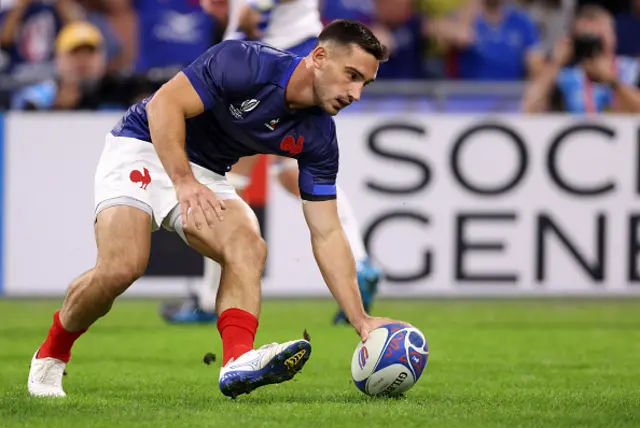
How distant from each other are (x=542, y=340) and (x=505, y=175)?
2.99m

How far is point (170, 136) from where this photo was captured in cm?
521

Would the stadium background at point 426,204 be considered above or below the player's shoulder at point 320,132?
below

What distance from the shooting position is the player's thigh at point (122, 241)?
5.36 meters

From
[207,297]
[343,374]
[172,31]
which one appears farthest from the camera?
[172,31]

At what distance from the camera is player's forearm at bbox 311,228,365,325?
18.2 feet

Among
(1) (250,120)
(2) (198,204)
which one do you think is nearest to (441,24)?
(1) (250,120)

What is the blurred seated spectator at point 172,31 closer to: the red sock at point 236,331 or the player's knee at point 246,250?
the player's knee at point 246,250

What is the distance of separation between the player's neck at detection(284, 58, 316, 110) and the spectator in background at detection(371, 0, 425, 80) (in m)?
7.39

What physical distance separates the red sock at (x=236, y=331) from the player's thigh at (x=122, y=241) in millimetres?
413

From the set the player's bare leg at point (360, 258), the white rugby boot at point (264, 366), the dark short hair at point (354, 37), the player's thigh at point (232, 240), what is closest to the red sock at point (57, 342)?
the player's thigh at point (232, 240)

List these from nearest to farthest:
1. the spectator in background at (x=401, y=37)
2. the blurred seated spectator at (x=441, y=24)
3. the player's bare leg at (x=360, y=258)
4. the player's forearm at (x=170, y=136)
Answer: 1. the player's forearm at (x=170, y=136)
2. the player's bare leg at (x=360, y=258)
3. the spectator in background at (x=401, y=37)
4. the blurred seated spectator at (x=441, y=24)

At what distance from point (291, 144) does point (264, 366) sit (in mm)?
1066

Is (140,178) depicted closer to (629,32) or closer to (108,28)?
(108,28)

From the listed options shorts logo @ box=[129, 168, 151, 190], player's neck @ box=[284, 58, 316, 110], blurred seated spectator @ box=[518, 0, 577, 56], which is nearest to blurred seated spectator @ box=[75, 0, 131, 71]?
blurred seated spectator @ box=[518, 0, 577, 56]
